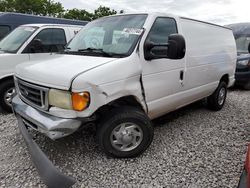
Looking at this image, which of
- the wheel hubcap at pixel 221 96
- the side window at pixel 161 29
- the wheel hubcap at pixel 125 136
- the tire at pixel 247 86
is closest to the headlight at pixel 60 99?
the wheel hubcap at pixel 125 136

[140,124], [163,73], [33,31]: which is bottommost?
[140,124]

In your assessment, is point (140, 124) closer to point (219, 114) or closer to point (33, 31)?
point (219, 114)

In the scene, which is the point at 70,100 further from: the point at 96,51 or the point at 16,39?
the point at 16,39

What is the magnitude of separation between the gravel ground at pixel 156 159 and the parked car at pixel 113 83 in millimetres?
306

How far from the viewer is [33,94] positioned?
312 centimetres

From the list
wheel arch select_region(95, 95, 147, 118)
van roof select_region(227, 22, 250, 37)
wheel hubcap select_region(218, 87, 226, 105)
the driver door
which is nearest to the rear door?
wheel arch select_region(95, 95, 147, 118)

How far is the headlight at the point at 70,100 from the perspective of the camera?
272 cm

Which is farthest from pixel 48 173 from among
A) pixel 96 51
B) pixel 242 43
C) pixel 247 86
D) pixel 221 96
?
pixel 242 43

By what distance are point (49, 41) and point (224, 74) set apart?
4.16 m

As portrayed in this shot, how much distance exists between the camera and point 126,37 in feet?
11.3

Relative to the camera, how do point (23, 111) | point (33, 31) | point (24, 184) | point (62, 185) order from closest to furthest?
point (62, 185) < point (24, 184) < point (23, 111) < point (33, 31)

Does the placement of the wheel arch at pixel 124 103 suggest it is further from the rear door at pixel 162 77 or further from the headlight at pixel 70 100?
the headlight at pixel 70 100

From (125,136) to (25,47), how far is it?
11.1ft

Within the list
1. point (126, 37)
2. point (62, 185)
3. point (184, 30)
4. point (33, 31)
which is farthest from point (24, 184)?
point (33, 31)
